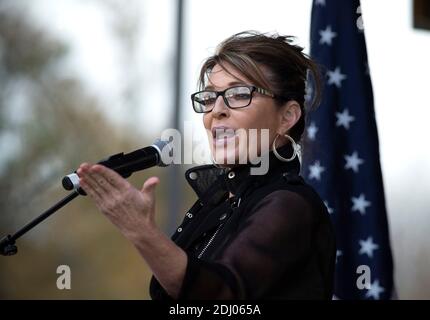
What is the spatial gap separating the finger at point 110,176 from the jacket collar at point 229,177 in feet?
1.72

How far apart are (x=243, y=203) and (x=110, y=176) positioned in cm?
50

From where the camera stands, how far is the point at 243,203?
1.67 metres

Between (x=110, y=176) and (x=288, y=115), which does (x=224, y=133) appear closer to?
(x=288, y=115)

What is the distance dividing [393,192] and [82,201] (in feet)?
7.03

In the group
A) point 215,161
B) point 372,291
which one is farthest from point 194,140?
point 372,291

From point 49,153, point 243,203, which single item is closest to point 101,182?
point 243,203

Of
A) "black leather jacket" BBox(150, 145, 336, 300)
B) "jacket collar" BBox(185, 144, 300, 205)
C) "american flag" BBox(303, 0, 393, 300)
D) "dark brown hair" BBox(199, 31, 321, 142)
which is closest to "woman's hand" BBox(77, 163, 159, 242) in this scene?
"black leather jacket" BBox(150, 145, 336, 300)

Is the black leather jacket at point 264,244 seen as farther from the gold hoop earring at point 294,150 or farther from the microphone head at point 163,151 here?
the microphone head at point 163,151

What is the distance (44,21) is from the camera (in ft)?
14.1

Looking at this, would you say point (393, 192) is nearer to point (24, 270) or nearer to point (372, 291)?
point (372, 291)

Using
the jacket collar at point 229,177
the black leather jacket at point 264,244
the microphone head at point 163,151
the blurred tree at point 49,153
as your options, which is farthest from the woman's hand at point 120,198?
the blurred tree at point 49,153

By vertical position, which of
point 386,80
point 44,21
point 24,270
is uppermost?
point 44,21

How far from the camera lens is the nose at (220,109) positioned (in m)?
1.75

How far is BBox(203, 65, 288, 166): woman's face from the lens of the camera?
1.74 metres
